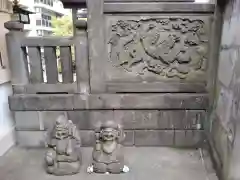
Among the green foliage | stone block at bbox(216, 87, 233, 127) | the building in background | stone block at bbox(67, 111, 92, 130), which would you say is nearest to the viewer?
stone block at bbox(216, 87, 233, 127)

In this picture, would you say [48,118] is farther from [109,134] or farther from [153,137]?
[153,137]

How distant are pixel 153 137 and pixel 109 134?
78cm

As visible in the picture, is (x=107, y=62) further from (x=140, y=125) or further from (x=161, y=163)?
(x=161, y=163)

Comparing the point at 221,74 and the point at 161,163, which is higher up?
Answer: the point at 221,74

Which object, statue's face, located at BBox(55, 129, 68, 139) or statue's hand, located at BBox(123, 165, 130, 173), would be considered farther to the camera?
statue's hand, located at BBox(123, 165, 130, 173)

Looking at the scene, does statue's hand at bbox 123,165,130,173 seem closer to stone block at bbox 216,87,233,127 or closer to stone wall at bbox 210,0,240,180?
stone wall at bbox 210,0,240,180

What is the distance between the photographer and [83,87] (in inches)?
98.7

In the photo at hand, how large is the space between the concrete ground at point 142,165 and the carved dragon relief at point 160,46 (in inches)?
30.3

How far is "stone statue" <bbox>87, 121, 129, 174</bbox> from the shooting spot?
1.99 meters

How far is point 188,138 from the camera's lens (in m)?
2.56

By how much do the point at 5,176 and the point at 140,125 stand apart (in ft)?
4.24

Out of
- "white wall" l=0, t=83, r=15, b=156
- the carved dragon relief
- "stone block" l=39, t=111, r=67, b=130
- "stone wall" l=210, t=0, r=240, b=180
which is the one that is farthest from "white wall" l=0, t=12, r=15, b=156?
"stone wall" l=210, t=0, r=240, b=180

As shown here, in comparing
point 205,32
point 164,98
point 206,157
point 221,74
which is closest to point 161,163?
point 206,157

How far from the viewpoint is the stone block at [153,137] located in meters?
2.56
